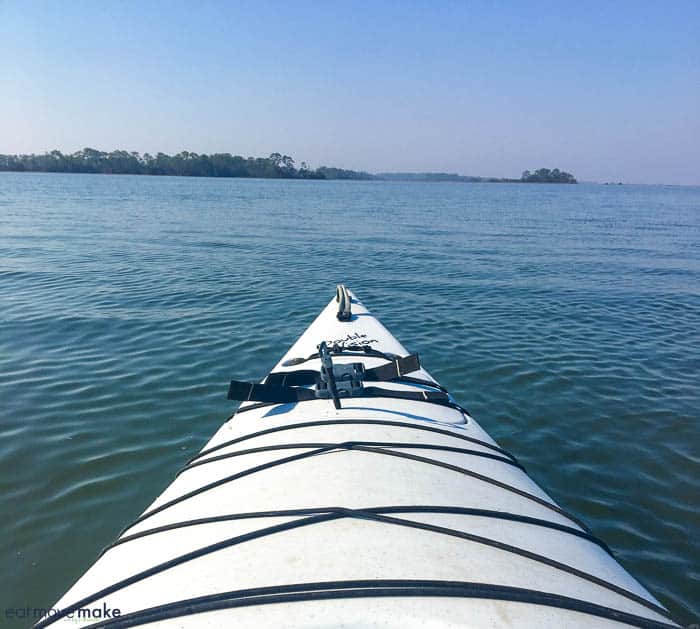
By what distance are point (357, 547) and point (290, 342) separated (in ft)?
22.0

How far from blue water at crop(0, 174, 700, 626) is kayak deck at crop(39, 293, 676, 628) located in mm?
1638

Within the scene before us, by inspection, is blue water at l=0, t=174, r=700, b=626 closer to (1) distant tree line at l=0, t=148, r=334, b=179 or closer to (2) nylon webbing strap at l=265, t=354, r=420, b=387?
(2) nylon webbing strap at l=265, t=354, r=420, b=387

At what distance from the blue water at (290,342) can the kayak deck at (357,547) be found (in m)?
1.64

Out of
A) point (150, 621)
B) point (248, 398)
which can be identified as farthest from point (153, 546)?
point (248, 398)

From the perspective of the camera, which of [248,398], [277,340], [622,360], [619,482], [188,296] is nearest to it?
[248,398]

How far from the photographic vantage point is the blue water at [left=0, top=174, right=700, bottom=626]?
4566 mm

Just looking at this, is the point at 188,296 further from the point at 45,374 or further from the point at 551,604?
the point at 551,604

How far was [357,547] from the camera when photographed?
2.40 metres

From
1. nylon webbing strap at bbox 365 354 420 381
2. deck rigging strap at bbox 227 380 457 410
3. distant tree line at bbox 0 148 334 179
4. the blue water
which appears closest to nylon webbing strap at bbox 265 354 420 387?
nylon webbing strap at bbox 365 354 420 381

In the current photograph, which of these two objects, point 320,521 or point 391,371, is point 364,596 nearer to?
point 320,521

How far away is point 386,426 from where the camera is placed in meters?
3.86

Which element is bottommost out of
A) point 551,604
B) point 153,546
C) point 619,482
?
point 619,482

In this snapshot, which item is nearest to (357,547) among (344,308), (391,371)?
(391,371)

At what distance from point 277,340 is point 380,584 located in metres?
7.14
